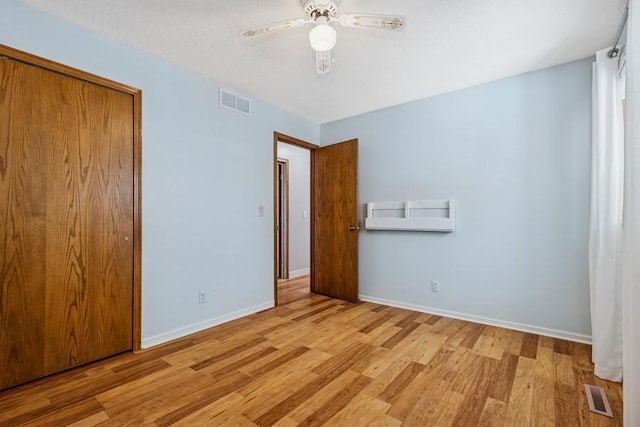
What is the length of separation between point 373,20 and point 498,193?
2.04 meters

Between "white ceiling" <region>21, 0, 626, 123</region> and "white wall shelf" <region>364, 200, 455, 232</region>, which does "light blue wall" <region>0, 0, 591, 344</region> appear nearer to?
"white wall shelf" <region>364, 200, 455, 232</region>

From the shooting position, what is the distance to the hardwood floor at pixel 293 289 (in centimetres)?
378

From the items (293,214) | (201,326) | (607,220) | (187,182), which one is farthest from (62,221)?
(607,220)

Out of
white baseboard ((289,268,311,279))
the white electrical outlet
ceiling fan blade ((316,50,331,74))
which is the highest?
ceiling fan blade ((316,50,331,74))

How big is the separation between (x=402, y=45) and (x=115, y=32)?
215cm

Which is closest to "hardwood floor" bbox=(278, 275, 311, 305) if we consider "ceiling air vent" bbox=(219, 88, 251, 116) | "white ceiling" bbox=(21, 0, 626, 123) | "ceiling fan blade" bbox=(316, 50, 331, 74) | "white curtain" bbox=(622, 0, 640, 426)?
"ceiling air vent" bbox=(219, 88, 251, 116)

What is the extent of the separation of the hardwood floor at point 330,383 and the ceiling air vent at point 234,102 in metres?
2.26

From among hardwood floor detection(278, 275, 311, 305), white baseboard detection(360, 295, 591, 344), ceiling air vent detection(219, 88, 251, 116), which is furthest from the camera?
hardwood floor detection(278, 275, 311, 305)

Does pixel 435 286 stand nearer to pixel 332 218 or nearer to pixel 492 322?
pixel 492 322

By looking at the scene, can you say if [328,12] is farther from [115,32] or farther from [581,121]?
[581,121]

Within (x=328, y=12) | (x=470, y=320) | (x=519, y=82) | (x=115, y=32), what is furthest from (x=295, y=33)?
(x=470, y=320)

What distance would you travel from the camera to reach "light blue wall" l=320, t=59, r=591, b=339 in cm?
243

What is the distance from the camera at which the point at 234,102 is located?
9.90 ft

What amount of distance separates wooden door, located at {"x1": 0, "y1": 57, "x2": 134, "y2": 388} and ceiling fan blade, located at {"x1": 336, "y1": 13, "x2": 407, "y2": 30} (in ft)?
5.98
